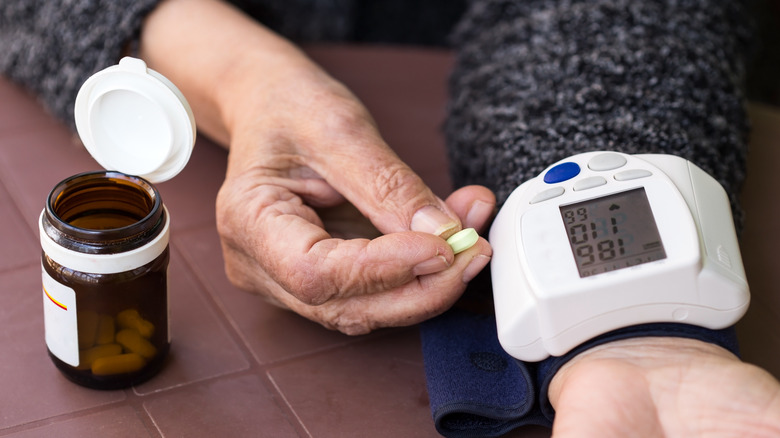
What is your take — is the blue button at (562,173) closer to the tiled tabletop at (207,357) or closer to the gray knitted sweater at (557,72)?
the gray knitted sweater at (557,72)

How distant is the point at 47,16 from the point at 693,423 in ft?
2.77

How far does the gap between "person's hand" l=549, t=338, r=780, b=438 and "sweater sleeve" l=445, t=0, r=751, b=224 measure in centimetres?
25

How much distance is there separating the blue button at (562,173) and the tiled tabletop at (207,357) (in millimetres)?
204

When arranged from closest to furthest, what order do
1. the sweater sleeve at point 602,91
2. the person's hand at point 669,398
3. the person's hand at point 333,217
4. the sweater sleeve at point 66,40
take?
1. the person's hand at point 669,398
2. the person's hand at point 333,217
3. the sweater sleeve at point 602,91
4. the sweater sleeve at point 66,40

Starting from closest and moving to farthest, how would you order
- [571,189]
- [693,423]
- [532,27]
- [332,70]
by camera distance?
1. [693,423]
2. [571,189]
3. [532,27]
4. [332,70]

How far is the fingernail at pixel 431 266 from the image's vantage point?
65cm

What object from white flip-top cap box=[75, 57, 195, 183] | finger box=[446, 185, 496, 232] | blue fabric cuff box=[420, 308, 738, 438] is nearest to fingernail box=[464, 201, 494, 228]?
finger box=[446, 185, 496, 232]

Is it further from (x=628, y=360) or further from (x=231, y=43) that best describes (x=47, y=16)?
(x=628, y=360)

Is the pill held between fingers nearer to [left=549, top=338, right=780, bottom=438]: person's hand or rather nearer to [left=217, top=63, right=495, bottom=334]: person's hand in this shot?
[left=217, top=63, right=495, bottom=334]: person's hand

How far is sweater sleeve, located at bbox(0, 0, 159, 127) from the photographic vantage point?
934mm

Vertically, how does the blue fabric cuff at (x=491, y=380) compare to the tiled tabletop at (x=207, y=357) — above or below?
above

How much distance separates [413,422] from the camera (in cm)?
68

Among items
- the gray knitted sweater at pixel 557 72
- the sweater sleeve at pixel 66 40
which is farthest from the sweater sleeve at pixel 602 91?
the sweater sleeve at pixel 66 40

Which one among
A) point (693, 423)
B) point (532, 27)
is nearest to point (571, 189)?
point (693, 423)
